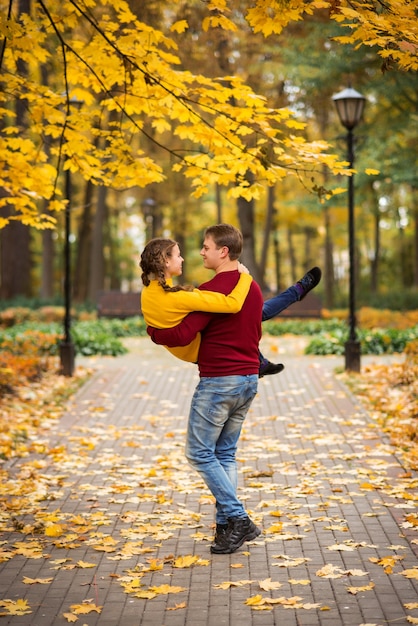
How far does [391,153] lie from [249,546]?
1957 cm

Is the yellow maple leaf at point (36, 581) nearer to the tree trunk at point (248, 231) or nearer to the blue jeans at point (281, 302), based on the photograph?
the blue jeans at point (281, 302)

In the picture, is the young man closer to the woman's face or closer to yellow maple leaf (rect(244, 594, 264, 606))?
the woman's face

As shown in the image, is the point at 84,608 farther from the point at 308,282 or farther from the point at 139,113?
the point at 139,113

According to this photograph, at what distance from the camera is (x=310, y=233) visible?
4222 centimetres

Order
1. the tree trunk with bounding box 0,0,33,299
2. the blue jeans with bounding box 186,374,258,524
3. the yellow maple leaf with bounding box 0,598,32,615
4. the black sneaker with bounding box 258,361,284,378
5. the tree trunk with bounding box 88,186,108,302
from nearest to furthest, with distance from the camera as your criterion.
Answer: the yellow maple leaf with bounding box 0,598,32,615 < the blue jeans with bounding box 186,374,258,524 < the black sneaker with bounding box 258,361,284,378 < the tree trunk with bounding box 88,186,108,302 < the tree trunk with bounding box 0,0,33,299

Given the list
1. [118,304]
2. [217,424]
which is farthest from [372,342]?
[217,424]

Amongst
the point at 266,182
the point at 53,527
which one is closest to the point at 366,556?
the point at 53,527

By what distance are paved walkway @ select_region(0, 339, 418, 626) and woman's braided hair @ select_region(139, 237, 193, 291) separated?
68.0 inches

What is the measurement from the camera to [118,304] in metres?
27.5

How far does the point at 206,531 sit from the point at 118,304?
21.3 metres

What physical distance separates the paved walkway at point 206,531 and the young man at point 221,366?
439mm

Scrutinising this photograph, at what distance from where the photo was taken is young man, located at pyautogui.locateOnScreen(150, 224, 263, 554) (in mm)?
5672

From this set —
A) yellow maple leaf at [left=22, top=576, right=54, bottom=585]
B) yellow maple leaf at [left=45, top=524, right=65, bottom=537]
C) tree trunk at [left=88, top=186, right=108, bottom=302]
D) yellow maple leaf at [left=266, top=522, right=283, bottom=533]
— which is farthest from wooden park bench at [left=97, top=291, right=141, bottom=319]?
yellow maple leaf at [left=22, top=576, right=54, bottom=585]

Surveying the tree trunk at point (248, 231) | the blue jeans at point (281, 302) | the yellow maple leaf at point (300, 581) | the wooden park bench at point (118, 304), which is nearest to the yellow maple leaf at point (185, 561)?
the yellow maple leaf at point (300, 581)
